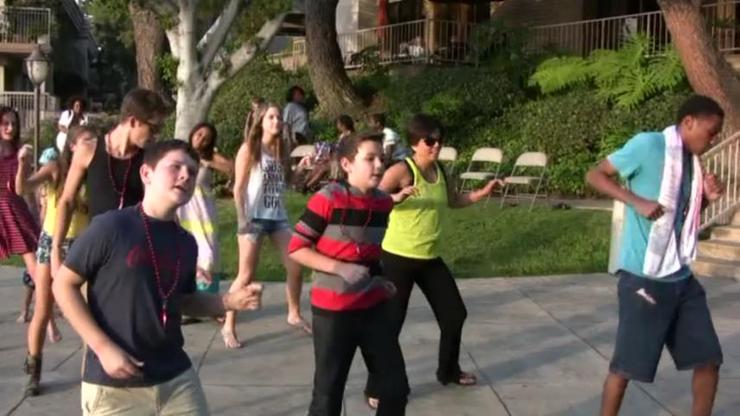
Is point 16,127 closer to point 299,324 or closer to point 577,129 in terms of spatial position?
point 299,324

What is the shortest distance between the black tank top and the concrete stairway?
7.16 meters

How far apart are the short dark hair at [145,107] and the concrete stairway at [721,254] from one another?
7.48m

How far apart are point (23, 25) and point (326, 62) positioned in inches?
812

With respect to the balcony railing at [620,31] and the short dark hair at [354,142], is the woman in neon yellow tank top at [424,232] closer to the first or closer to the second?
the short dark hair at [354,142]

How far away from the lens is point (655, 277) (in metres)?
5.42

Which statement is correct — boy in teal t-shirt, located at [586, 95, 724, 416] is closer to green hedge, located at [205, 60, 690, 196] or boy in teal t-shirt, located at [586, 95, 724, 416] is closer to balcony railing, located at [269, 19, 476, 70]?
green hedge, located at [205, 60, 690, 196]

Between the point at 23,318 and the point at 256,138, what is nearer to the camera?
the point at 256,138

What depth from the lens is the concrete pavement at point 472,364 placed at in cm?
667

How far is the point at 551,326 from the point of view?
9.22 metres

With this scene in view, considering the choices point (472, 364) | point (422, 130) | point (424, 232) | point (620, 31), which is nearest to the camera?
point (422, 130)

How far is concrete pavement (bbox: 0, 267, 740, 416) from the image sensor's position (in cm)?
667

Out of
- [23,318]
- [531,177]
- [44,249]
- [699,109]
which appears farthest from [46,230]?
[531,177]

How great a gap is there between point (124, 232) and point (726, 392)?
4.61 metres

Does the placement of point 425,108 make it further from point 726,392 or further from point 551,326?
point 726,392
